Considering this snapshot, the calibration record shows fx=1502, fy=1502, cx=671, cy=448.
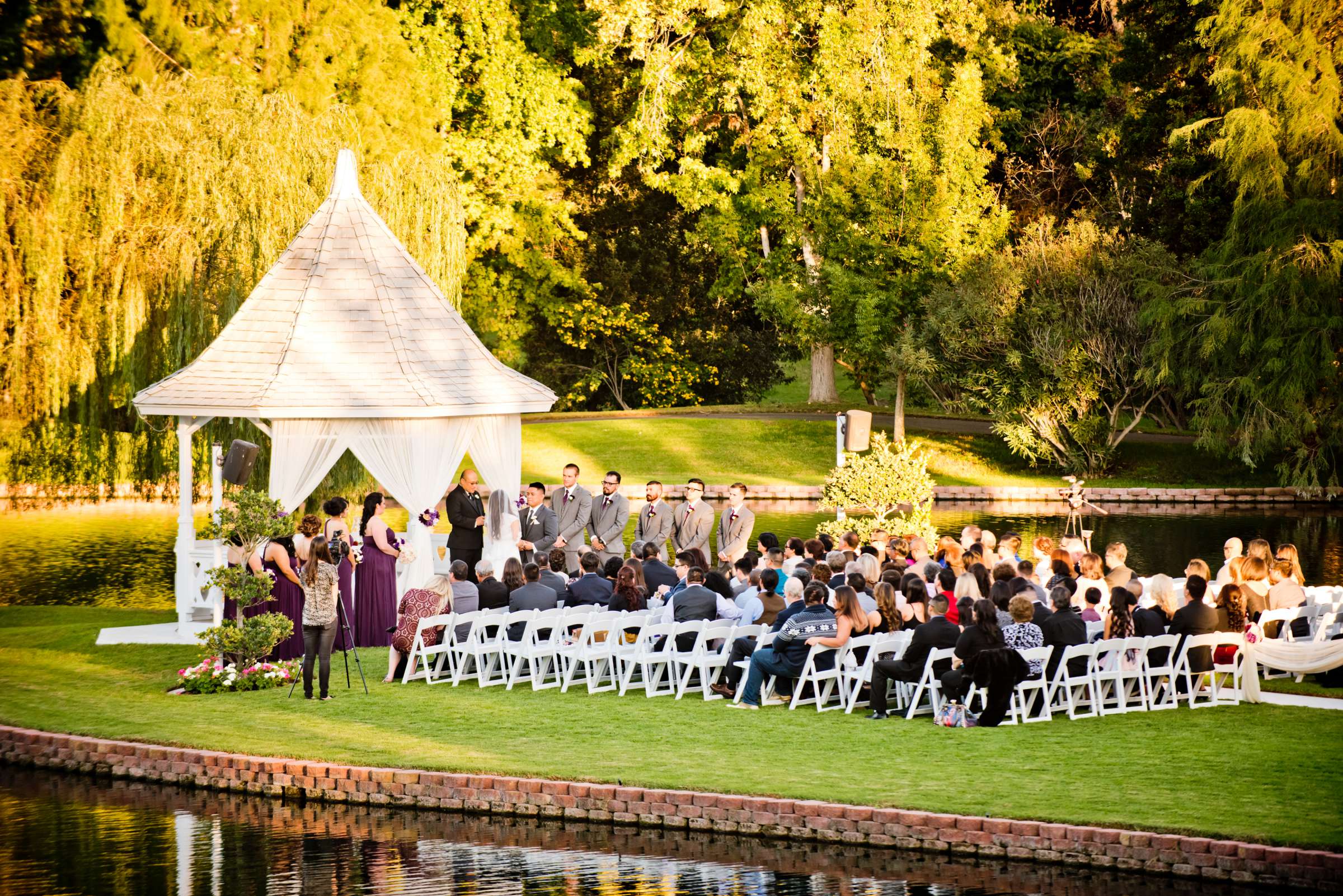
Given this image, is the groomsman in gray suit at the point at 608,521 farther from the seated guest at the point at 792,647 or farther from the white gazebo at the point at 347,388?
the seated guest at the point at 792,647

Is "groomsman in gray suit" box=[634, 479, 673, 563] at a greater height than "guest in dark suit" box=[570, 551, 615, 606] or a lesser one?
greater

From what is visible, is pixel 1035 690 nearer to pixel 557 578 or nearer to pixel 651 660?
pixel 651 660

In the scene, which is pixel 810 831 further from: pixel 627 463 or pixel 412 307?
pixel 627 463

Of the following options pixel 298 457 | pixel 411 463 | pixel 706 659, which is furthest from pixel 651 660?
pixel 298 457

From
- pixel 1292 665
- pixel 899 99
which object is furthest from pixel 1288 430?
pixel 1292 665

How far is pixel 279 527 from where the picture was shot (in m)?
15.9

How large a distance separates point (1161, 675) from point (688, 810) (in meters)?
5.58

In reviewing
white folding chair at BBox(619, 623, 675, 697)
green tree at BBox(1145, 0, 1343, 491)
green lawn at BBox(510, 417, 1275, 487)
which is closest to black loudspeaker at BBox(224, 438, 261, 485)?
white folding chair at BBox(619, 623, 675, 697)

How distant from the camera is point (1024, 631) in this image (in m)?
13.3

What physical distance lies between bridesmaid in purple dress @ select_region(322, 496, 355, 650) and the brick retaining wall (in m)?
2.63

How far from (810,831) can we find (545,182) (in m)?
43.5

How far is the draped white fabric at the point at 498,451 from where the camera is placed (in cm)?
2045

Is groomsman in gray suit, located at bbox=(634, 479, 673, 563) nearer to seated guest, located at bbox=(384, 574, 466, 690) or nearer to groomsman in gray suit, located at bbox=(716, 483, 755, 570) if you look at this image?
groomsman in gray suit, located at bbox=(716, 483, 755, 570)

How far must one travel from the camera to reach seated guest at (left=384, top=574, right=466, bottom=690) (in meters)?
15.4
